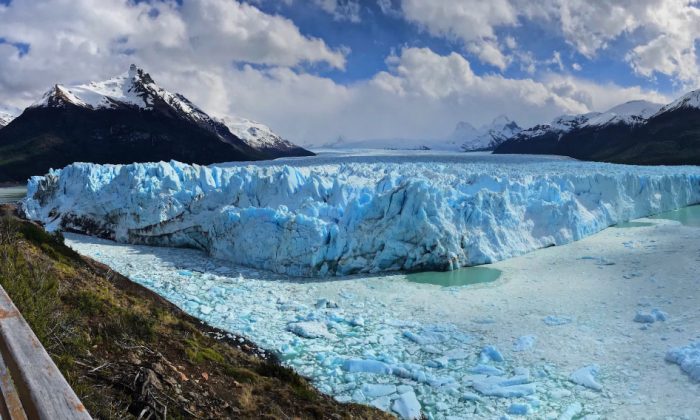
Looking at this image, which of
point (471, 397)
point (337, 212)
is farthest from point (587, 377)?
point (337, 212)

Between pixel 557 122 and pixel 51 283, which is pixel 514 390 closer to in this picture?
pixel 51 283

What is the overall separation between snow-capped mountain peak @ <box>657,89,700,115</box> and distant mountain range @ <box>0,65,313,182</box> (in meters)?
64.2

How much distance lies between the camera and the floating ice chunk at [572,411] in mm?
5359

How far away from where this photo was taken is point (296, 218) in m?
12.0

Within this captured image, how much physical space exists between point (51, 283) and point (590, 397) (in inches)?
246

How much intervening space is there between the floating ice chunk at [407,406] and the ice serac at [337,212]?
5825mm

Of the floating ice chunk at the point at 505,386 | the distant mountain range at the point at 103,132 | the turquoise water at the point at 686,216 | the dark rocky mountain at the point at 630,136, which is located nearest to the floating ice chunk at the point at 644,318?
the floating ice chunk at the point at 505,386

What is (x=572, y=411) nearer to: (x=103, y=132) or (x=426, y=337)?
(x=426, y=337)

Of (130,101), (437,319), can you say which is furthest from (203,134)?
(437,319)

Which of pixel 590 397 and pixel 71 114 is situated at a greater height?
pixel 71 114

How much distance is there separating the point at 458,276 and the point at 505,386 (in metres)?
5.23

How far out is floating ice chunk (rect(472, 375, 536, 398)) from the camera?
5.83 meters

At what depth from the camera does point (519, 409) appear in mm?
5484

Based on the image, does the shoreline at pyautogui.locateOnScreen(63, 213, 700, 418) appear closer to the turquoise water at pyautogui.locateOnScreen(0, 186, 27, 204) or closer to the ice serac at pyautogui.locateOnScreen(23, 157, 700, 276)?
the ice serac at pyautogui.locateOnScreen(23, 157, 700, 276)
